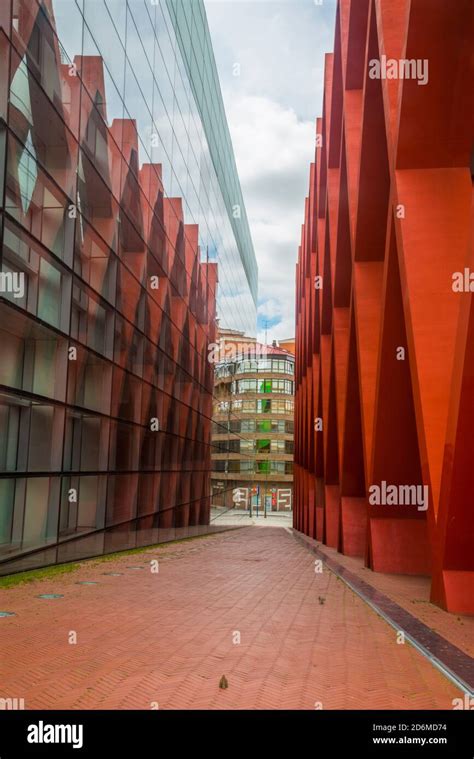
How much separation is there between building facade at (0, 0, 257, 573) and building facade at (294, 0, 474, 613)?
7.40 m

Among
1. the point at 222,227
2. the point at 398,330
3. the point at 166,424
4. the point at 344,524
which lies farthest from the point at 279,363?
the point at 398,330

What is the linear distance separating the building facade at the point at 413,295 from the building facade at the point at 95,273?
24.3 ft

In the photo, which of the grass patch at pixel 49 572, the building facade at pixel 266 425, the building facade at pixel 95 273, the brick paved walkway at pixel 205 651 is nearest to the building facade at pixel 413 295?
the brick paved walkway at pixel 205 651

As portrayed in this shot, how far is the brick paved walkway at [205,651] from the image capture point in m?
5.48

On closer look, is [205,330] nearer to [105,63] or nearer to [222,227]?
[222,227]

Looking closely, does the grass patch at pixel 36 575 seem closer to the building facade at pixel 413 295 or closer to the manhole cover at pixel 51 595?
the manhole cover at pixel 51 595

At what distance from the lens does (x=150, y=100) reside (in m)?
25.1

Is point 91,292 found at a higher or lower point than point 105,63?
lower

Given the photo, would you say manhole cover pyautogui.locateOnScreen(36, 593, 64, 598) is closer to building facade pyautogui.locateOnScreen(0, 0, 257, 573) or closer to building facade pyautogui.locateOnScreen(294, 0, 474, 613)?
building facade pyautogui.locateOnScreen(0, 0, 257, 573)

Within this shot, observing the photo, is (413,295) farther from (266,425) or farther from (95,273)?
(266,425)

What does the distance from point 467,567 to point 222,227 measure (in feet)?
125

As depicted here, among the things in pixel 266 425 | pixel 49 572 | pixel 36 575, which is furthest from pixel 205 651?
pixel 266 425

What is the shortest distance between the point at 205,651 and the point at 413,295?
23.8 ft

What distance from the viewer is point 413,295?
37.9 feet
